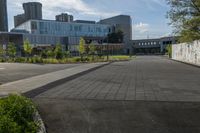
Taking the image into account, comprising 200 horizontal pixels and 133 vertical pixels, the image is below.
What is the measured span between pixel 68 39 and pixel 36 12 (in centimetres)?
5496

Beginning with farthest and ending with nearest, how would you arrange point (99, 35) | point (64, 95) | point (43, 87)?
point (99, 35) → point (43, 87) → point (64, 95)

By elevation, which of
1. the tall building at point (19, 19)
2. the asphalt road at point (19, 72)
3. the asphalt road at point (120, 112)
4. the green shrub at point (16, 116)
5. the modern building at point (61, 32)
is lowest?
the asphalt road at point (19, 72)

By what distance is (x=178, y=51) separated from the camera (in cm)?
4850

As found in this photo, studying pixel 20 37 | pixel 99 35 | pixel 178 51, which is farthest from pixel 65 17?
pixel 178 51

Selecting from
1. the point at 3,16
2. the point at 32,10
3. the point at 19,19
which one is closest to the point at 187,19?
the point at 3,16

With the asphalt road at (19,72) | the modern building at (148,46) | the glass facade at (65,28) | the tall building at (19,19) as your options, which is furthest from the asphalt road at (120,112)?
the tall building at (19,19)

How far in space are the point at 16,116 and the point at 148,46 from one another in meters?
137

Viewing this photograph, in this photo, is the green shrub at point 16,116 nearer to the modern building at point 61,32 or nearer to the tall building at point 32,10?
the modern building at point 61,32

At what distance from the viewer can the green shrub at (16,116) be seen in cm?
497

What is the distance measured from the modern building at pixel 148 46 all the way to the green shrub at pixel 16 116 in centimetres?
12467

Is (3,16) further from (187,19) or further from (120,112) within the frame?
(120,112)

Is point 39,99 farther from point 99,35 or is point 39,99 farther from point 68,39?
point 99,35

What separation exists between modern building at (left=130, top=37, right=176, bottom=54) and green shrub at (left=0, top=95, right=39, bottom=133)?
4908 inches

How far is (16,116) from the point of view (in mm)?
5633
